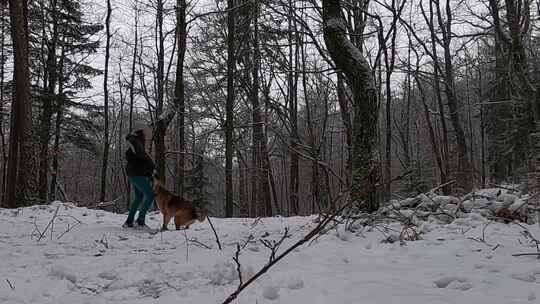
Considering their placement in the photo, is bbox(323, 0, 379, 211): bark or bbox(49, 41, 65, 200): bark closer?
bbox(323, 0, 379, 211): bark

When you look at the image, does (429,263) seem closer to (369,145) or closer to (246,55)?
(369,145)

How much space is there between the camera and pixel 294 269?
12.0 feet

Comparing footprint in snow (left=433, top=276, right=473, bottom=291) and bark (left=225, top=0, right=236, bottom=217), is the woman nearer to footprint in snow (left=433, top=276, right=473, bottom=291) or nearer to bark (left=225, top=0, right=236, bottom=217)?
footprint in snow (left=433, top=276, right=473, bottom=291)

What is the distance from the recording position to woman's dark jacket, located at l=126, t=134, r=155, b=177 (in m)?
7.18

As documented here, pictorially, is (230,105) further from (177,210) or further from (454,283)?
(454,283)

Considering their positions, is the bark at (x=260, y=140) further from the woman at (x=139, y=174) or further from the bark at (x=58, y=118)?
the woman at (x=139, y=174)

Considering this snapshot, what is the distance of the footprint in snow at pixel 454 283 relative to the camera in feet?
9.73

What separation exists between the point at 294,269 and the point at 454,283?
4.26ft

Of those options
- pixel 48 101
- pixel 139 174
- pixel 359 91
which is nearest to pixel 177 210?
pixel 139 174

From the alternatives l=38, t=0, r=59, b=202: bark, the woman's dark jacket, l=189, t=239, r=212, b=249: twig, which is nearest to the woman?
the woman's dark jacket

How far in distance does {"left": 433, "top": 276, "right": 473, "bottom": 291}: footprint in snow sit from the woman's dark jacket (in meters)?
5.37

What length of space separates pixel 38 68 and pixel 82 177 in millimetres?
22107

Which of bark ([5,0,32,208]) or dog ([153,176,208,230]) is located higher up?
bark ([5,0,32,208])

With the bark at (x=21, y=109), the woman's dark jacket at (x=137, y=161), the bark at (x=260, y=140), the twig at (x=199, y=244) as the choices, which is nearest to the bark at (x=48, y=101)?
the bark at (x=21, y=109)
